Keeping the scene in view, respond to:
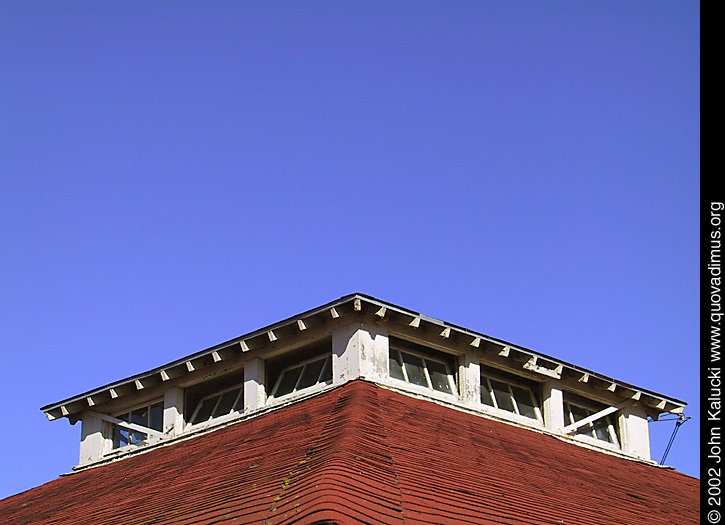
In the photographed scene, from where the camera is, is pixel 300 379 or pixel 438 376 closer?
pixel 300 379

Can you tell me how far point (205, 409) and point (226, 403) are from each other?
2.30ft

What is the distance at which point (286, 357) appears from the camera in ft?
59.8

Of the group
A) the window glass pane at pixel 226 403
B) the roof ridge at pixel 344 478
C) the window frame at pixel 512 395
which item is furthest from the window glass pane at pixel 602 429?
the roof ridge at pixel 344 478

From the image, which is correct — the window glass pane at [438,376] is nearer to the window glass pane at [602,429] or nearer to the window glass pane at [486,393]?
the window glass pane at [486,393]

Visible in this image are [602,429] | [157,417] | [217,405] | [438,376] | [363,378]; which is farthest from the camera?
[602,429]

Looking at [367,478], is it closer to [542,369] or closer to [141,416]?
[542,369]

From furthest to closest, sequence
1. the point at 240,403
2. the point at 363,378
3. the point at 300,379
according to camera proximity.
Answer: the point at 240,403 → the point at 300,379 → the point at 363,378

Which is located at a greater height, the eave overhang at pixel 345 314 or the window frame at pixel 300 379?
the eave overhang at pixel 345 314

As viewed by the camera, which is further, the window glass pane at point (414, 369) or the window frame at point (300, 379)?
the window glass pane at point (414, 369)

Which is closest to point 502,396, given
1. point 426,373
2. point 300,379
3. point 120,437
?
point 426,373

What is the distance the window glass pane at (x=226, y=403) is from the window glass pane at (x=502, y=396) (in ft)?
17.6

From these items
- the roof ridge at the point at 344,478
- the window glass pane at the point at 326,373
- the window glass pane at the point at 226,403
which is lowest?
the roof ridge at the point at 344,478

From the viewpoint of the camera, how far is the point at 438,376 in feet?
59.2

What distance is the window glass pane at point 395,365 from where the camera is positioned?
1728 centimetres
